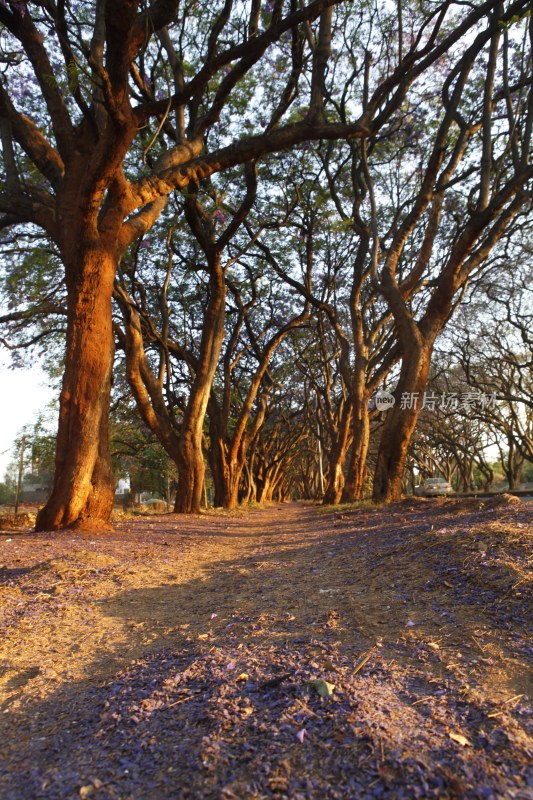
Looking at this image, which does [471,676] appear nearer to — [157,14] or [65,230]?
[157,14]

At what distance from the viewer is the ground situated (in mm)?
1507

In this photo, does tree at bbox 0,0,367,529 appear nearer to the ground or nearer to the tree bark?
the ground

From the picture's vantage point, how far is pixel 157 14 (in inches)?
209

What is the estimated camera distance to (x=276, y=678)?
2.11m

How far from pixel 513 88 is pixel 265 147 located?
198 inches

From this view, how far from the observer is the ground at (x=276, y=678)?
4.94ft

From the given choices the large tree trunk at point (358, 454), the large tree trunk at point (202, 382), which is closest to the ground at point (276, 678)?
the large tree trunk at point (202, 382)

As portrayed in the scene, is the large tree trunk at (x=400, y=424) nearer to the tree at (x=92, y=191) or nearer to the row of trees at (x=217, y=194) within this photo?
the row of trees at (x=217, y=194)

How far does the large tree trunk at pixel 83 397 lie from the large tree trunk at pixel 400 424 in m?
5.44

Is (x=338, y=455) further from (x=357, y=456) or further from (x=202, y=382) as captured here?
(x=202, y=382)

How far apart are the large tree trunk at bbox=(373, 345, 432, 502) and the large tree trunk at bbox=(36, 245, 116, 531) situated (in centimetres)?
544

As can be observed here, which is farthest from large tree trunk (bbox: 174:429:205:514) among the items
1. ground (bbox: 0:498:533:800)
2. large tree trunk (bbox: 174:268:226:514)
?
ground (bbox: 0:498:533:800)

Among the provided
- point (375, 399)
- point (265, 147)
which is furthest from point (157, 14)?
point (375, 399)

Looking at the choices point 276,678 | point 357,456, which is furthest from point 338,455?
point 276,678
